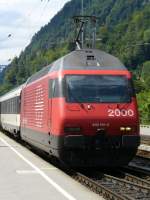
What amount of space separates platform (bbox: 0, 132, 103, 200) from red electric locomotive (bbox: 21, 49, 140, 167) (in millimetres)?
779

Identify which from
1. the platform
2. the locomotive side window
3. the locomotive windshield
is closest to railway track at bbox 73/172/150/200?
the platform

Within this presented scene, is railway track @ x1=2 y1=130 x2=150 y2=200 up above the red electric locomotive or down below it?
below

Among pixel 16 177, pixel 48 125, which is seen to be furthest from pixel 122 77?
pixel 16 177

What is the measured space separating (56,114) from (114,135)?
60.5 inches

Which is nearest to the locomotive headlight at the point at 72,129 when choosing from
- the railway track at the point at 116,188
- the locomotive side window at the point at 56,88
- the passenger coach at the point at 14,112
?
the locomotive side window at the point at 56,88

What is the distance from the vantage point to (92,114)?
49.2 feet

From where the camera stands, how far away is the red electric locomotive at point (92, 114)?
14844 millimetres

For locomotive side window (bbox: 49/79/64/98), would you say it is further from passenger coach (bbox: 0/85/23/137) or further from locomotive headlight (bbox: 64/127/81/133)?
passenger coach (bbox: 0/85/23/137)

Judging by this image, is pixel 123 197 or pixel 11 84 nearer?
pixel 123 197

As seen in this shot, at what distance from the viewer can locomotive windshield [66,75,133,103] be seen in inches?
599

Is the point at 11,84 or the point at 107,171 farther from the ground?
the point at 11,84

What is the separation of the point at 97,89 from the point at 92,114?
2.40 feet

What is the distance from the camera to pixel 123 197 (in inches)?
437

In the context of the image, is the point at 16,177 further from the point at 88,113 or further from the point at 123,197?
the point at 123,197
